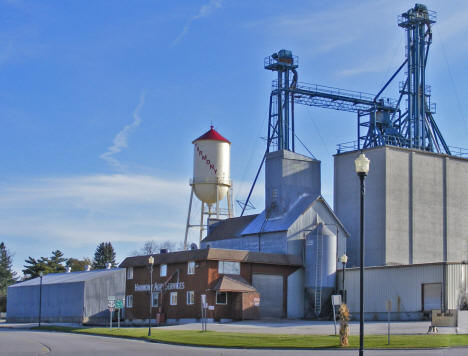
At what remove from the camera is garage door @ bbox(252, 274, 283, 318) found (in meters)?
60.2

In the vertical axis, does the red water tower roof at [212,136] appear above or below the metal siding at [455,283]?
above

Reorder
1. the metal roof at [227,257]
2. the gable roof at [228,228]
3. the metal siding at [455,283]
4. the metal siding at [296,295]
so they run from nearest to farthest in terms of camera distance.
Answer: the metal siding at [455,283]
the metal roof at [227,257]
the metal siding at [296,295]
the gable roof at [228,228]

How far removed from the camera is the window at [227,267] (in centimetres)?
5878

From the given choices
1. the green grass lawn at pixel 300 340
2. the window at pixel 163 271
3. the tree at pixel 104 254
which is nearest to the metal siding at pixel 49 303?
the window at pixel 163 271

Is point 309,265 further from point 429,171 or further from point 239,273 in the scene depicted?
point 429,171

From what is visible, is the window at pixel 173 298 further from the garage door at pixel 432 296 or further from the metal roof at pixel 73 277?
the garage door at pixel 432 296

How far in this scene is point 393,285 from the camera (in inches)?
2175

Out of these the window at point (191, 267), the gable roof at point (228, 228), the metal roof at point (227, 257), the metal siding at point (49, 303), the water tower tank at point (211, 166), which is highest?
the water tower tank at point (211, 166)

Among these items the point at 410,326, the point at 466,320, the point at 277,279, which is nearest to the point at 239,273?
the point at 277,279

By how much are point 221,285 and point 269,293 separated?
18.4 feet

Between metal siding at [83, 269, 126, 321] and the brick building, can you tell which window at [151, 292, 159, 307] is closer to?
the brick building

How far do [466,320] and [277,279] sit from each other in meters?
24.6

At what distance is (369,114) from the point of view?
261 feet

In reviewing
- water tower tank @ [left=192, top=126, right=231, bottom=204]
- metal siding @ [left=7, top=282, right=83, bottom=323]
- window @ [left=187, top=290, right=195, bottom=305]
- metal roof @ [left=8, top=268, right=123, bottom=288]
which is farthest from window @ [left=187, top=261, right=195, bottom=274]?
metal roof @ [left=8, top=268, right=123, bottom=288]
